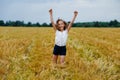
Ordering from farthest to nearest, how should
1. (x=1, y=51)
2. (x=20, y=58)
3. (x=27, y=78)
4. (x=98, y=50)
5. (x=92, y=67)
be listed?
(x=98, y=50) < (x=1, y=51) < (x=20, y=58) < (x=92, y=67) < (x=27, y=78)

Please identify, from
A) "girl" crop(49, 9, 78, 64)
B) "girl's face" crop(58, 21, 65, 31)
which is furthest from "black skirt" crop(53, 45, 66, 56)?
"girl's face" crop(58, 21, 65, 31)

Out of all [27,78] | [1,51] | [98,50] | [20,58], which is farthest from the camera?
[98,50]

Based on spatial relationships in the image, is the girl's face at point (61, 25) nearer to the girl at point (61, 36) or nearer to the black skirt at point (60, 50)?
the girl at point (61, 36)

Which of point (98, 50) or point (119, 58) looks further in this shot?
point (98, 50)

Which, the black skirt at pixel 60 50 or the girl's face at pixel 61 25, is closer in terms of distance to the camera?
the girl's face at pixel 61 25

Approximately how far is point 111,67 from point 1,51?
336 cm

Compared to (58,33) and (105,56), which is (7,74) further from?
(105,56)

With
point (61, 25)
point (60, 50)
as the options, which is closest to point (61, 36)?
point (61, 25)

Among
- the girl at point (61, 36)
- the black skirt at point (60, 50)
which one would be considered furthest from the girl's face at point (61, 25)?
the black skirt at point (60, 50)

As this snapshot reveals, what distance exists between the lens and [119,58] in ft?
33.2

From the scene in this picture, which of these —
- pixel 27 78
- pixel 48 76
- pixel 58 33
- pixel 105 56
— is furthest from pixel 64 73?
pixel 105 56

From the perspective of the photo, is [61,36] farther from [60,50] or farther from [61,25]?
[60,50]

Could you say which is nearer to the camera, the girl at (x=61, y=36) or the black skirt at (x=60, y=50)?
the girl at (x=61, y=36)

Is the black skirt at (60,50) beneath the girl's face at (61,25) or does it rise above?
beneath
